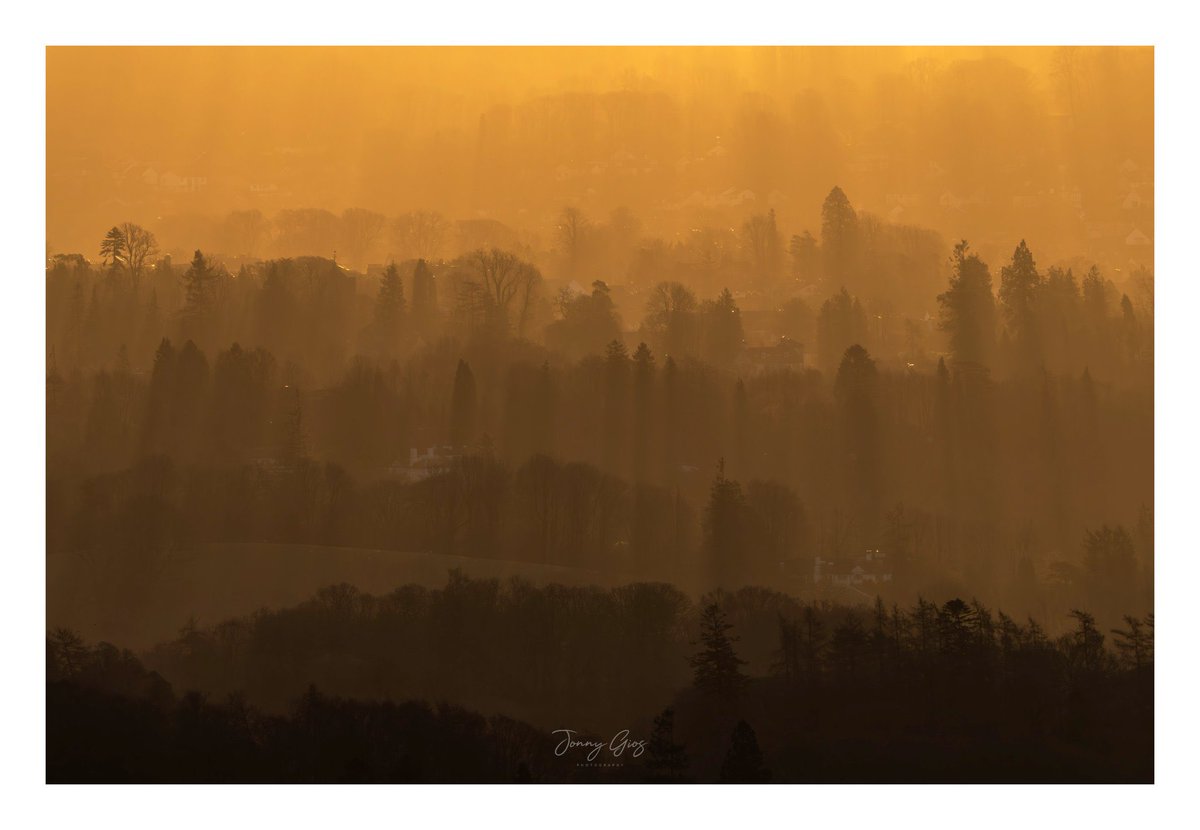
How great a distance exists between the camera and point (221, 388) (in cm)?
387

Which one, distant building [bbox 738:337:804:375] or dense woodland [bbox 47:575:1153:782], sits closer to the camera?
dense woodland [bbox 47:575:1153:782]

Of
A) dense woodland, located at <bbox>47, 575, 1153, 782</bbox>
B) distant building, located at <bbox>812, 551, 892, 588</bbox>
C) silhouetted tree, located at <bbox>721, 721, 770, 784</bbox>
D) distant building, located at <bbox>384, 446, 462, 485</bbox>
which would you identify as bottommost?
silhouetted tree, located at <bbox>721, 721, 770, 784</bbox>

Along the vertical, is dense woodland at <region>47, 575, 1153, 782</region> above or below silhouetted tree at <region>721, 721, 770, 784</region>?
above

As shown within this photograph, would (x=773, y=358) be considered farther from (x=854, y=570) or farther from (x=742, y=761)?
(x=742, y=761)

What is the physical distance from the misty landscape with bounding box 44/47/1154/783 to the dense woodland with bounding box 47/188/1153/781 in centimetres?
1

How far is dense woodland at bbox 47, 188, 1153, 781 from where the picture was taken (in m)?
3.76

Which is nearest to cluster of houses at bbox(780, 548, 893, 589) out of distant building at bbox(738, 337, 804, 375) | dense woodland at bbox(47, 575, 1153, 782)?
dense woodland at bbox(47, 575, 1153, 782)

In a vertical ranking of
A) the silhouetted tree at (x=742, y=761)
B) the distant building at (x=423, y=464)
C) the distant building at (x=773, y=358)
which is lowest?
the silhouetted tree at (x=742, y=761)

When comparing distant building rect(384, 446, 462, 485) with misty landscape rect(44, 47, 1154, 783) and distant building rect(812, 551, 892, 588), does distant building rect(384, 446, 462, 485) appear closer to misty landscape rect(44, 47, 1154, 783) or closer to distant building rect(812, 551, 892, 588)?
misty landscape rect(44, 47, 1154, 783)
